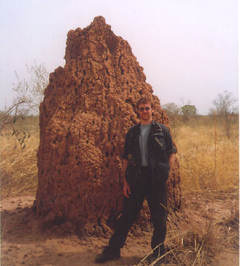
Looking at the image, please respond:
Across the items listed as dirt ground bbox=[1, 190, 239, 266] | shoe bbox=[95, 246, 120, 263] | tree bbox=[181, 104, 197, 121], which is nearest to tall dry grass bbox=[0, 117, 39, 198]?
dirt ground bbox=[1, 190, 239, 266]

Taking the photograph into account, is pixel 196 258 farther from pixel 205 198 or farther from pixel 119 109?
pixel 205 198

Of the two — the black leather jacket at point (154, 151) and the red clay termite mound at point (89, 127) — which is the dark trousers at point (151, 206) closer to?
the black leather jacket at point (154, 151)

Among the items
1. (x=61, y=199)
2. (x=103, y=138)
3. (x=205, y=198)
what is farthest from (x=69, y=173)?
(x=205, y=198)

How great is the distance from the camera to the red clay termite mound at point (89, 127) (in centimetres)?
268

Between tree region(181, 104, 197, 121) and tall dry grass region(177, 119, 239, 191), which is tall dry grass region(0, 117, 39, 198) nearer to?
tall dry grass region(177, 119, 239, 191)

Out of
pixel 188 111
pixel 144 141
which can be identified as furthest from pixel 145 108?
pixel 188 111

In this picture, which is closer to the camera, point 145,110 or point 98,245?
point 145,110

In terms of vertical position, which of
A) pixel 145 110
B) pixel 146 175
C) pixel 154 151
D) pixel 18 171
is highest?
pixel 145 110

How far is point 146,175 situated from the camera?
2.19 meters

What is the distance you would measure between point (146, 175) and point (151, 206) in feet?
0.98

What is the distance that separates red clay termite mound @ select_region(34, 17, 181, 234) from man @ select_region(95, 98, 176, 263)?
16.5 inches

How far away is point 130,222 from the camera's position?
90.6 inches

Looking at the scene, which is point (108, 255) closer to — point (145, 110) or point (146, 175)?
point (146, 175)

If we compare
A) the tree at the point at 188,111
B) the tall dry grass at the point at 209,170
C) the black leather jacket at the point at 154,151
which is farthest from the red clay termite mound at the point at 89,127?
the tree at the point at 188,111
